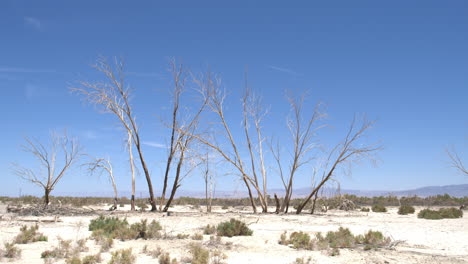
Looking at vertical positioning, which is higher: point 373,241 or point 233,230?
point 233,230

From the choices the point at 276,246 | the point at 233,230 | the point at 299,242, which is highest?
the point at 233,230

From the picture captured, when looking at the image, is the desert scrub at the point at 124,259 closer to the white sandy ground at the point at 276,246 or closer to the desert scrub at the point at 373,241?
the white sandy ground at the point at 276,246

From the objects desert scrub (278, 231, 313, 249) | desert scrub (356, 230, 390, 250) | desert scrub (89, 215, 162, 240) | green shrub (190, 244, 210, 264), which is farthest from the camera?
desert scrub (89, 215, 162, 240)

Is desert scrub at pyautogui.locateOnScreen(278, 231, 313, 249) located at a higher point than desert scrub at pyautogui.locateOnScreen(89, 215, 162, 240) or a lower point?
lower

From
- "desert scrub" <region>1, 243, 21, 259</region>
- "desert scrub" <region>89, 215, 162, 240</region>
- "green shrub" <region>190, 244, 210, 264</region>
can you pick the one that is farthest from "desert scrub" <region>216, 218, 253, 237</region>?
"desert scrub" <region>1, 243, 21, 259</region>

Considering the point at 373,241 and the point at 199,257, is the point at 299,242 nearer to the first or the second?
the point at 373,241

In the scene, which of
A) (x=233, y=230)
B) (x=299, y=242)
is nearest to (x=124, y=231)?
(x=233, y=230)

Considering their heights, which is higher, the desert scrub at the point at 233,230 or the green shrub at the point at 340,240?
the desert scrub at the point at 233,230

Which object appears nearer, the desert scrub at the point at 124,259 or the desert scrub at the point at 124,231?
the desert scrub at the point at 124,259

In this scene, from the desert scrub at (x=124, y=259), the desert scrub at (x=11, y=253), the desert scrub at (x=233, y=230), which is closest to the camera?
the desert scrub at (x=124, y=259)

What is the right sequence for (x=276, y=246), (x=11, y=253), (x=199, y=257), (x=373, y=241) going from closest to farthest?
(x=199, y=257) → (x=11, y=253) → (x=276, y=246) → (x=373, y=241)

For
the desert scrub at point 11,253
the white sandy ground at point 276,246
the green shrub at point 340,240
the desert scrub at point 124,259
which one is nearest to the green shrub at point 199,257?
the white sandy ground at point 276,246

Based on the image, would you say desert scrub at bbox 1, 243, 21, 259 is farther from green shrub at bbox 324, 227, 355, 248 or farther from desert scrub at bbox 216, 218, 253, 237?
green shrub at bbox 324, 227, 355, 248

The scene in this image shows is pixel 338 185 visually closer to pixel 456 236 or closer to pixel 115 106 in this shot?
pixel 456 236
